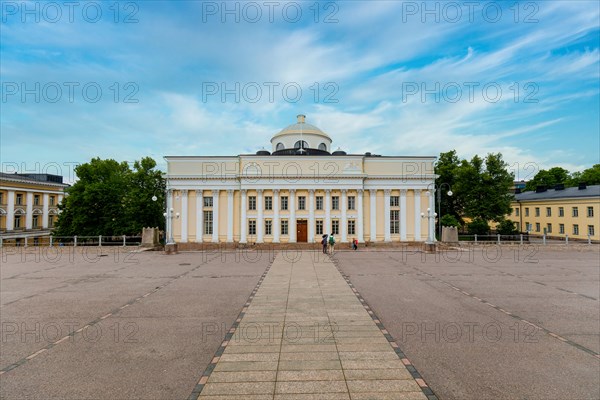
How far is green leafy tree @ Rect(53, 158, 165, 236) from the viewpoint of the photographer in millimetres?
43625

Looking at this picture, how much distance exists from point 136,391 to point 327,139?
47967mm

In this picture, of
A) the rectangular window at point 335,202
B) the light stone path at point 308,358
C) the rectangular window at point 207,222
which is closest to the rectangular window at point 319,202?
the rectangular window at point 335,202

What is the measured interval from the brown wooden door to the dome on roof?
466 inches

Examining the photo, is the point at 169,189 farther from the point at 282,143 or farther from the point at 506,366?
the point at 506,366

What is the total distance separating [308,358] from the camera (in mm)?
6902

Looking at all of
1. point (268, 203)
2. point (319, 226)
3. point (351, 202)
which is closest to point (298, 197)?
point (268, 203)

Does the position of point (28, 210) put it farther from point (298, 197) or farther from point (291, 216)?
point (298, 197)

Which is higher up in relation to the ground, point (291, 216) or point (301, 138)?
point (301, 138)

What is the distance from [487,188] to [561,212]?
13.8m

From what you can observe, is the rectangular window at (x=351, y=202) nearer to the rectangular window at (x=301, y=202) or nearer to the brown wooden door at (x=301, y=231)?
the rectangular window at (x=301, y=202)

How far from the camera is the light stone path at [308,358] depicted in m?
5.65

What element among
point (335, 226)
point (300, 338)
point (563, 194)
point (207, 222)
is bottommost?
point (300, 338)

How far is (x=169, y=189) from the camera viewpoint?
4241 cm

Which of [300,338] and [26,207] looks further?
[26,207]
